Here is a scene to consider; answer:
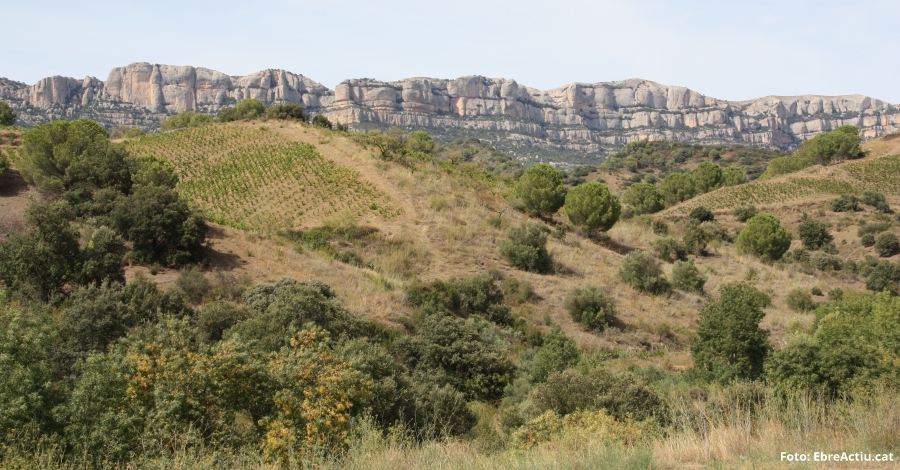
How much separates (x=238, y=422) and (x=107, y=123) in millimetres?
120537

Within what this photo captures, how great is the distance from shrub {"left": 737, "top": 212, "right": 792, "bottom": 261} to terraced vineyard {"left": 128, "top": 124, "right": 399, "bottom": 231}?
895 inches

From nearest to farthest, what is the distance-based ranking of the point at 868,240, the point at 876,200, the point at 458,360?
the point at 458,360, the point at 868,240, the point at 876,200

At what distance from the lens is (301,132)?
141 feet

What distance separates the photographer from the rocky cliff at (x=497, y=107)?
411 feet

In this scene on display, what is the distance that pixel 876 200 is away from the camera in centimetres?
5066

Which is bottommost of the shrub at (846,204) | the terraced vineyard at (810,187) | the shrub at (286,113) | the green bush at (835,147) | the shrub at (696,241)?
the shrub at (696,241)

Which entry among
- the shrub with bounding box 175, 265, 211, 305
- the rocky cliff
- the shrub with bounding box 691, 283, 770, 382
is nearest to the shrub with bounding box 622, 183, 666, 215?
the shrub with bounding box 691, 283, 770, 382

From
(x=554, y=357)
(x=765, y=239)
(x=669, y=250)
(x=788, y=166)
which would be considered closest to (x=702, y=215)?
(x=765, y=239)

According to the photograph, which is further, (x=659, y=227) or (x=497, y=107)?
(x=497, y=107)

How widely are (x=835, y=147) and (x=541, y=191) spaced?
49063mm

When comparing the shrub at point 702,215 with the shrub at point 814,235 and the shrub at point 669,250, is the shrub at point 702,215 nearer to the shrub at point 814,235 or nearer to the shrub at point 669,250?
the shrub at point 814,235

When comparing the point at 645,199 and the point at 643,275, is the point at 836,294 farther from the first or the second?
the point at 645,199

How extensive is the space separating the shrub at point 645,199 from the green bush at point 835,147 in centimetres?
2173

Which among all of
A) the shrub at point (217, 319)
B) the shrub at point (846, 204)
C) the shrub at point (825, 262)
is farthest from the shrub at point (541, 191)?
the shrub at point (846, 204)
